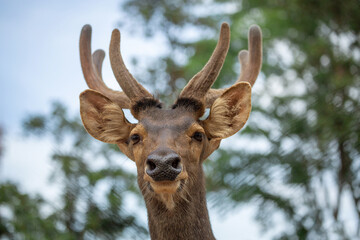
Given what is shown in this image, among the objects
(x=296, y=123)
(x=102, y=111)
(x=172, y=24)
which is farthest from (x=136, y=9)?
(x=102, y=111)

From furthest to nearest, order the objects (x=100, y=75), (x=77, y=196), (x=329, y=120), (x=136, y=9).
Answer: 1. (x=136, y=9)
2. (x=329, y=120)
3. (x=77, y=196)
4. (x=100, y=75)

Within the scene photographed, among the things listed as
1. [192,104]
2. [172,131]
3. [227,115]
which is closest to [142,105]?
[192,104]

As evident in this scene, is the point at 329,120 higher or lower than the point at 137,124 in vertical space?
higher

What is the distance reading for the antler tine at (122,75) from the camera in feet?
15.0

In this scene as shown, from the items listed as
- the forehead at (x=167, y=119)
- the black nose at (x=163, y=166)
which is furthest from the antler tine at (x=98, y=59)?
the black nose at (x=163, y=166)

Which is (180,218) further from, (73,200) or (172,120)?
(73,200)

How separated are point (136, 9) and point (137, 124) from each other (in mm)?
11404

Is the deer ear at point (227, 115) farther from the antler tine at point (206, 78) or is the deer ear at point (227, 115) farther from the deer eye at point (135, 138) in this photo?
the deer eye at point (135, 138)

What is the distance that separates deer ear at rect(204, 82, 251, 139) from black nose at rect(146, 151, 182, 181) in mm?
884

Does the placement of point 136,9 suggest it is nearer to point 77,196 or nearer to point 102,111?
point 77,196

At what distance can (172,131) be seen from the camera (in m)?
4.02

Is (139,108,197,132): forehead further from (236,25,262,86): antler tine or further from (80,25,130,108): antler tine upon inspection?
(236,25,262,86): antler tine

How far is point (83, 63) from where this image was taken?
5016mm

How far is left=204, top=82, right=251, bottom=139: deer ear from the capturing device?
4.32 m
